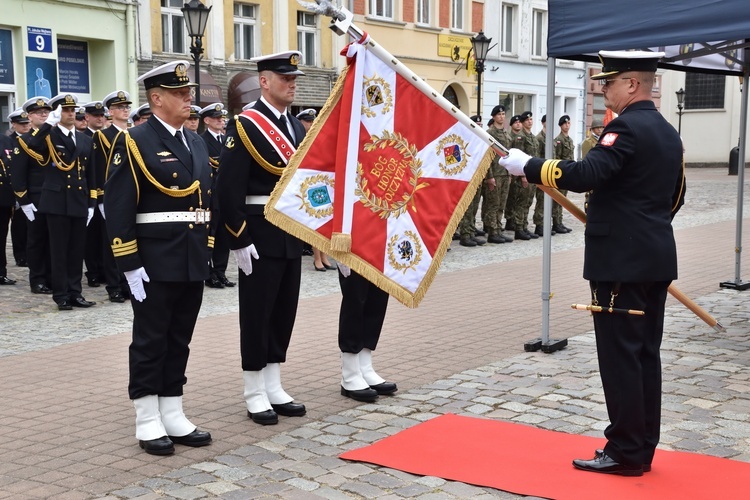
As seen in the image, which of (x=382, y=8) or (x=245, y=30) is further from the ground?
(x=382, y=8)

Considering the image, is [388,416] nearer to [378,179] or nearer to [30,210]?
[378,179]

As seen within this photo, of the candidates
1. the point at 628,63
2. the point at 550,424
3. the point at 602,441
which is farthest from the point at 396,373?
the point at 628,63

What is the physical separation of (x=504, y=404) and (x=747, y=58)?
577cm

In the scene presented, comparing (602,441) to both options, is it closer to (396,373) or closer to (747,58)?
(396,373)

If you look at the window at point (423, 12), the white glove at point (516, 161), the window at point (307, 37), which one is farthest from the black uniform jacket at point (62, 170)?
the window at point (423, 12)

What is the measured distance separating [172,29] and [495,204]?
1118 cm

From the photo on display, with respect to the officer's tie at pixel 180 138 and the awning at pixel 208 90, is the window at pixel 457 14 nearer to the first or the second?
the awning at pixel 208 90

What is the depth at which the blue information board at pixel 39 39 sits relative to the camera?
19.8m

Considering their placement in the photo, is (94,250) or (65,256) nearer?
(65,256)

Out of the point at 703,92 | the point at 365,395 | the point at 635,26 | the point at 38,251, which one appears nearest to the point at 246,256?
the point at 365,395

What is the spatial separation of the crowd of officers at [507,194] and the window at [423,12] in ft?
47.6

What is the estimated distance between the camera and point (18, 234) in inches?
514

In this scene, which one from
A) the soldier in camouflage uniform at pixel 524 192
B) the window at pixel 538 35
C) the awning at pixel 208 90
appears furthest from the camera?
the window at pixel 538 35

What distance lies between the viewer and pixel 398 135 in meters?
5.55
